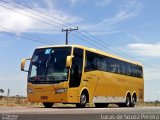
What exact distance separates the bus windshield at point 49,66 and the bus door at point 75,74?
1.80ft

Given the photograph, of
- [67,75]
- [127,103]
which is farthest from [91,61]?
[127,103]

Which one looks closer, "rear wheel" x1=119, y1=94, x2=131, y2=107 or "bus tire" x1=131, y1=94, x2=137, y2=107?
"rear wheel" x1=119, y1=94, x2=131, y2=107

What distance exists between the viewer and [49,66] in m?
25.6

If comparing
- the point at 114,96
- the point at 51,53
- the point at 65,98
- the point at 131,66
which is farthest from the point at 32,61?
the point at 131,66

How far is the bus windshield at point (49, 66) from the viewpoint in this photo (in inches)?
998

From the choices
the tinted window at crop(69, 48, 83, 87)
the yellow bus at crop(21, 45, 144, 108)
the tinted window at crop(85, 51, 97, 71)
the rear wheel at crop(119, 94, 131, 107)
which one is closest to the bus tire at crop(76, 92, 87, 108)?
the yellow bus at crop(21, 45, 144, 108)

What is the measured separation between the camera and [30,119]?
13977mm

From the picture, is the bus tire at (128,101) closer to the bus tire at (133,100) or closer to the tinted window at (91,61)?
the bus tire at (133,100)

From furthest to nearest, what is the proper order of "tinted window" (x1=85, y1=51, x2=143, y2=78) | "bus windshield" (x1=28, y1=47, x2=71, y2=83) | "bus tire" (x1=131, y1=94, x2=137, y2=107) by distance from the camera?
"bus tire" (x1=131, y1=94, x2=137, y2=107) → "tinted window" (x1=85, y1=51, x2=143, y2=78) → "bus windshield" (x1=28, y1=47, x2=71, y2=83)

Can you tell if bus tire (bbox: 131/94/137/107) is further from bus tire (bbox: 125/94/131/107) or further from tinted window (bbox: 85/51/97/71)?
tinted window (bbox: 85/51/97/71)

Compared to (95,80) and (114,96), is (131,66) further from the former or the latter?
(95,80)

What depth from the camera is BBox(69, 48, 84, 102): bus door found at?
25.8m

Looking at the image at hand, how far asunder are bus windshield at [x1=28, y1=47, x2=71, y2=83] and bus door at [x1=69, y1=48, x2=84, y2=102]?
0.55 m

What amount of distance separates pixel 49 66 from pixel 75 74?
59.1 inches
